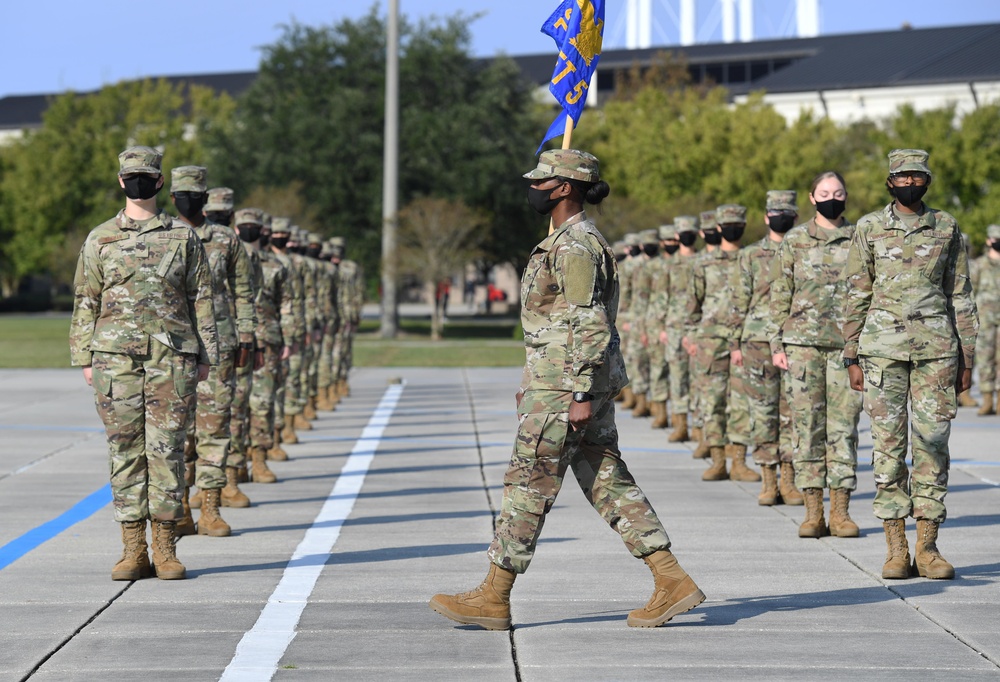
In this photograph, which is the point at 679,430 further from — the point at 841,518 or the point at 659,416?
the point at 841,518

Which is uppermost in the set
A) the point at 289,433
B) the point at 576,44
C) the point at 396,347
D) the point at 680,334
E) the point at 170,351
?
the point at 576,44

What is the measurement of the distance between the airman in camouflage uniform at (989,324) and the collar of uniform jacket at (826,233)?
396 inches

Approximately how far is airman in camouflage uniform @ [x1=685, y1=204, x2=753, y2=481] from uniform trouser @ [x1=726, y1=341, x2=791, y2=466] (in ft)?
3.02

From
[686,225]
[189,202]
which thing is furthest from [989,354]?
[189,202]

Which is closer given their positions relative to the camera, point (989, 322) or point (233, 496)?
point (233, 496)

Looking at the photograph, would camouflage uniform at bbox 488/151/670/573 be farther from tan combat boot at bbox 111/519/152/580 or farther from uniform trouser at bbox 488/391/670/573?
tan combat boot at bbox 111/519/152/580

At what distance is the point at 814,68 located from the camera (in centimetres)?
7988

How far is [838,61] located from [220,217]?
2904 inches

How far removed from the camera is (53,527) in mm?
9750

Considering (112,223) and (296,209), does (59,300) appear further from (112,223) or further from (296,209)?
(112,223)

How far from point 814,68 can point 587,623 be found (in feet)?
251

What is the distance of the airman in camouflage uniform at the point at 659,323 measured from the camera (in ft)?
54.6

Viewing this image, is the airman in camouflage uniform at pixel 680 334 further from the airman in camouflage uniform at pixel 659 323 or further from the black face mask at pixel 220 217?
the black face mask at pixel 220 217

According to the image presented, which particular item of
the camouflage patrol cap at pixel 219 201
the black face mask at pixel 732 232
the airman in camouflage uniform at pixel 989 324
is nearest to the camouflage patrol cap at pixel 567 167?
the camouflage patrol cap at pixel 219 201
